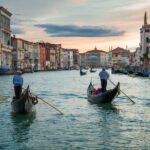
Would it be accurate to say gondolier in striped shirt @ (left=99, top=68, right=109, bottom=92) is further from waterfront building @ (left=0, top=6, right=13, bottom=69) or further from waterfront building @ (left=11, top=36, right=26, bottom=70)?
waterfront building @ (left=11, top=36, right=26, bottom=70)

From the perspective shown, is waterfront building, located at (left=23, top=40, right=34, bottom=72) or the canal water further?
waterfront building, located at (left=23, top=40, right=34, bottom=72)

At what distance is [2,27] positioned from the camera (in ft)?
253

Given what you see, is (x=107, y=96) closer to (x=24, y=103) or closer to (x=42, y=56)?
(x=24, y=103)

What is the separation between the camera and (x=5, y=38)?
3145 inches

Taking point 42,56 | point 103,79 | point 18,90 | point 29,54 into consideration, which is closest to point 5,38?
point 29,54

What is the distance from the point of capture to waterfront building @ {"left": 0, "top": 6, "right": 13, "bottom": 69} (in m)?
76.0

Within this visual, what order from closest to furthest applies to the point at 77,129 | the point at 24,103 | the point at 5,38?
the point at 77,129, the point at 24,103, the point at 5,38

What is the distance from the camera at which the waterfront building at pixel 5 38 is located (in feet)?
249

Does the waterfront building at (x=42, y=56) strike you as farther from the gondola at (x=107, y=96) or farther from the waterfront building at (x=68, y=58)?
the gondola at (x=107, y=96)

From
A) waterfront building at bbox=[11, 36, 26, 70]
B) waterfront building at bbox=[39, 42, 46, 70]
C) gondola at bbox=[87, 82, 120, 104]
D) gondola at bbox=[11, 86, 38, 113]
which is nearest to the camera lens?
gondola at bbox=[11, 86, 38, 113]

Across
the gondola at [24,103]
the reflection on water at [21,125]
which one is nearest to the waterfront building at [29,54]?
the gondola at [24,103]

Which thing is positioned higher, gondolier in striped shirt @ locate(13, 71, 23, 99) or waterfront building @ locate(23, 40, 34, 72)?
waterfront building @ locate(23, 40, 34, 72)

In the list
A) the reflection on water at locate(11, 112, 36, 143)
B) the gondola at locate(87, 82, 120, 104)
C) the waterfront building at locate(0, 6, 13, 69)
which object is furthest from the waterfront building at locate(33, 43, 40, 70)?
the reflection on water at locate(11, 112, 36, 143)

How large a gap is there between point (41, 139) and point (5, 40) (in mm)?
70701
